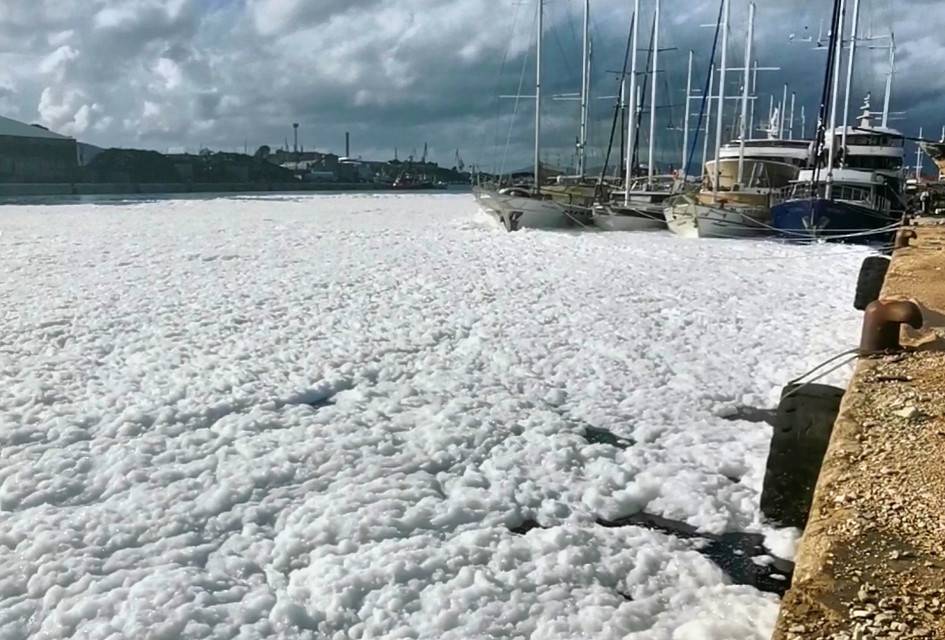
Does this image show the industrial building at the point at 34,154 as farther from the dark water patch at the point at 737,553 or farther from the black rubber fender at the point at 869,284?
the dark water patch at the point at 737,553

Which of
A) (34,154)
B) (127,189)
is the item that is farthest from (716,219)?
(34,154)

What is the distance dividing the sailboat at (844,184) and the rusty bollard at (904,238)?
122 centimetres

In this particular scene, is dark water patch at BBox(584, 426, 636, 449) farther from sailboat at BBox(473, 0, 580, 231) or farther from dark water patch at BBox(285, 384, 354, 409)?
sailboat at BBox(473, 0, 580, 231)

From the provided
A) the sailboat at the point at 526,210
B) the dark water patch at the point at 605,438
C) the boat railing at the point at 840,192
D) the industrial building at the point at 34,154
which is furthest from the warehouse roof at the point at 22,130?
the dark water patch at the point at 605,438

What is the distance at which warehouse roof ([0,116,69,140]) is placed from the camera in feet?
254

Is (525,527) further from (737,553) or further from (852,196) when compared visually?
(852,196)

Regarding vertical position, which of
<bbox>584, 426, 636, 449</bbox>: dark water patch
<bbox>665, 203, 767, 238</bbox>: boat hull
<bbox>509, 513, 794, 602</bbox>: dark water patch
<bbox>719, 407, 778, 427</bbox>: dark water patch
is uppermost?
<bbox>665, 203, 767, 238</bbox>: boat hull

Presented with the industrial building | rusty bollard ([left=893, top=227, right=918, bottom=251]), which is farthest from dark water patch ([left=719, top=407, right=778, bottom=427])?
the industrial building

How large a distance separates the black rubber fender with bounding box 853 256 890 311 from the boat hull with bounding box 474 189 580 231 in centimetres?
1753

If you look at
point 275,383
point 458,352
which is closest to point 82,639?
point 275,383

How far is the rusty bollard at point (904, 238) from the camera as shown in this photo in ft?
59.1

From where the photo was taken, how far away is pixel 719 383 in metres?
8.80

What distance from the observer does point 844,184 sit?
2969 centimetres

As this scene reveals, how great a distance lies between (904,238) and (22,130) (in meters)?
83.3
